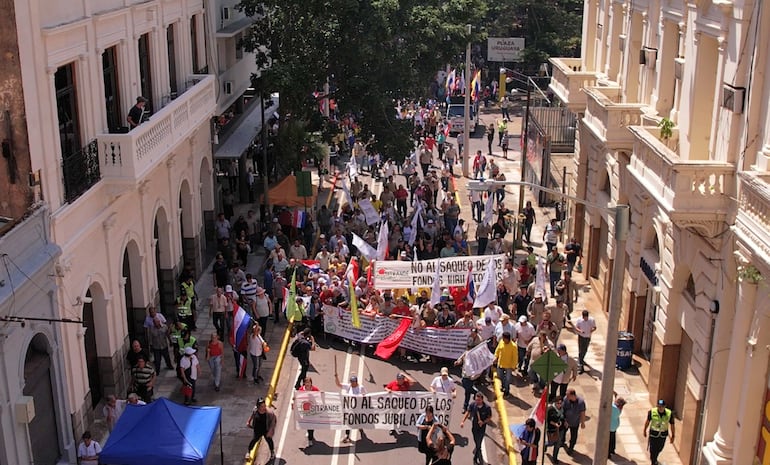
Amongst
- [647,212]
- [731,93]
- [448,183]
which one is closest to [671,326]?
[647,212]

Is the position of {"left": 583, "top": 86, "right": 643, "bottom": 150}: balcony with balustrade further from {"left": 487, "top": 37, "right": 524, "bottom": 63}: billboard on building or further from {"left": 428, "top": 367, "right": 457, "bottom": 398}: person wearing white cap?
{"left": 487, "top": 37, "right": 524, "bottom": 63}: billboard on building

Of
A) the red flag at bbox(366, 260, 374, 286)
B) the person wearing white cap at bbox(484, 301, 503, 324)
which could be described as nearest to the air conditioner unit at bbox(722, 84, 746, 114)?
the person wearing white cap at bbox(484, 301, 503, 324)

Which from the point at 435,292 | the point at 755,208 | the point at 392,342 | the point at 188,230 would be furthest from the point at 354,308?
the point at 755,208

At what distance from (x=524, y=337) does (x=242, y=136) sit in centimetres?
1717

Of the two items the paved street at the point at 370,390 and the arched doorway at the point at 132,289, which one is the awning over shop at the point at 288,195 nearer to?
the paved street at the point at 370,390

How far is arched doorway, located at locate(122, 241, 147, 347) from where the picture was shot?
73.8 feet

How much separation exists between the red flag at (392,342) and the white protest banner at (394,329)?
5.6 inches

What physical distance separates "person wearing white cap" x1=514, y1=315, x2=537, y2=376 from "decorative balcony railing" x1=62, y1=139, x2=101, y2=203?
32.2 feet

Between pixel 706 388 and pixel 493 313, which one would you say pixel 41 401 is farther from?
pixel 706 388

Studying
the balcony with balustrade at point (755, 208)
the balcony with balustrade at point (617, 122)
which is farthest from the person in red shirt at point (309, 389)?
the balcony with balustrade at point (617, 122)

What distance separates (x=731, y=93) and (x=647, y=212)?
5.64 m

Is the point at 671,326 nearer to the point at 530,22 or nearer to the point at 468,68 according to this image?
the point at 468,68

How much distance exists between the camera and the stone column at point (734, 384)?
15672 millimetres

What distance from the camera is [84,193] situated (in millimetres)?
18484
